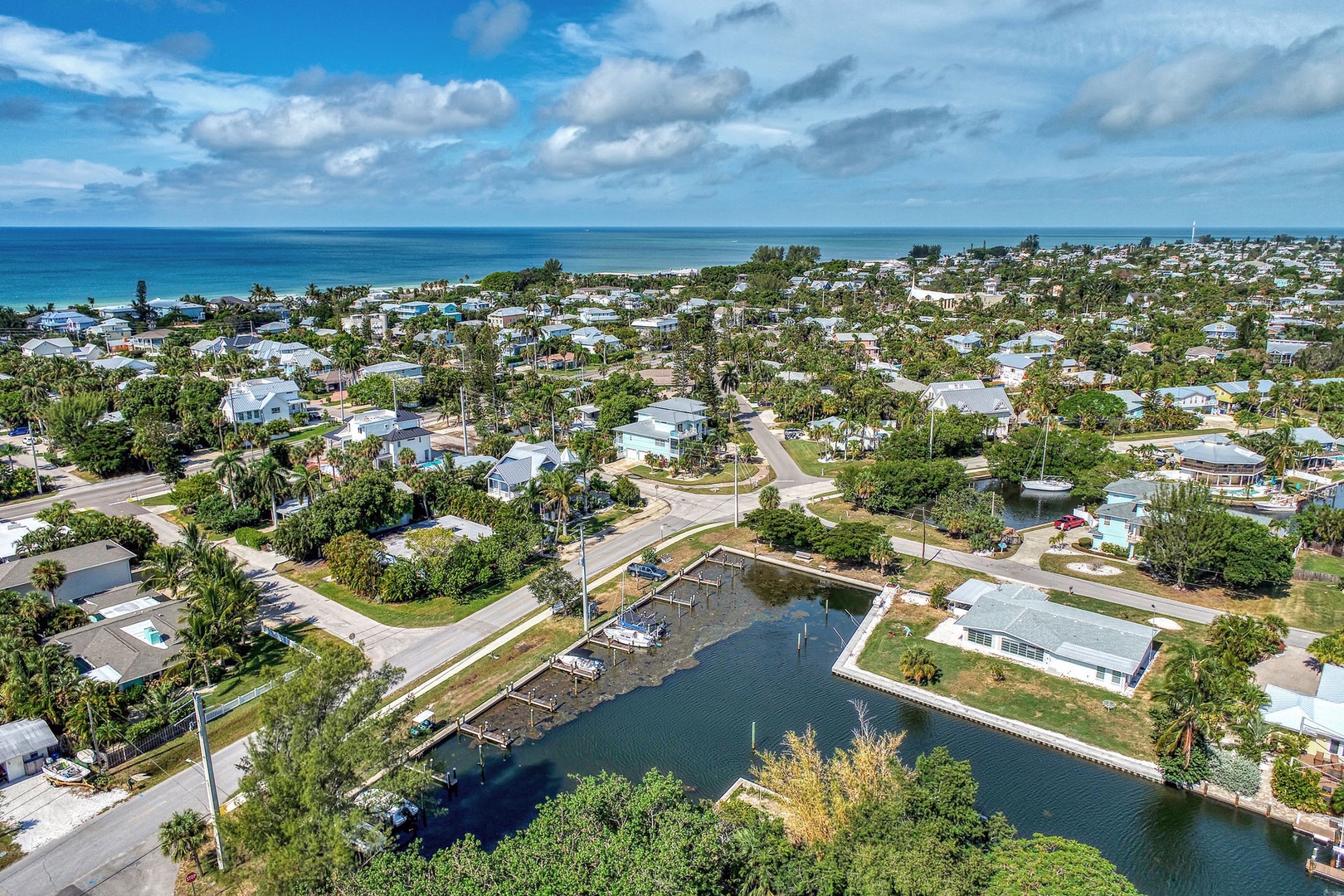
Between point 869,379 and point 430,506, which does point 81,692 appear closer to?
point 430,506

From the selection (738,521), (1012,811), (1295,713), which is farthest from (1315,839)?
(738,521)

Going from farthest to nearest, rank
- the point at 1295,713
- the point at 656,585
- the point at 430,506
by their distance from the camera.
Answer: the point at 430,506 → the point at 656,585 → the point at 1295,713

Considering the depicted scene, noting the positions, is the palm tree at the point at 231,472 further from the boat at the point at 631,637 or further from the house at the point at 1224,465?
the house at the point at 1224,465

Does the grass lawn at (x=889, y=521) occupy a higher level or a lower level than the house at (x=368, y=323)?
lower

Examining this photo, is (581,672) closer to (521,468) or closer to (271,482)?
(521,468)

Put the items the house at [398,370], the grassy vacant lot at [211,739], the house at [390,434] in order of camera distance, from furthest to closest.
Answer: the house at [398,370]
the house at [390,434]
the grassy vacant lot at [211,739]

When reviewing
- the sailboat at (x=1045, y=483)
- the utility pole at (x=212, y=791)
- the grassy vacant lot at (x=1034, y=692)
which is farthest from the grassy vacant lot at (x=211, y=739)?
the sailboat at (x=1045, y=483)

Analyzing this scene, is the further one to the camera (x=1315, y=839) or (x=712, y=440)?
(x=712, y=440)
